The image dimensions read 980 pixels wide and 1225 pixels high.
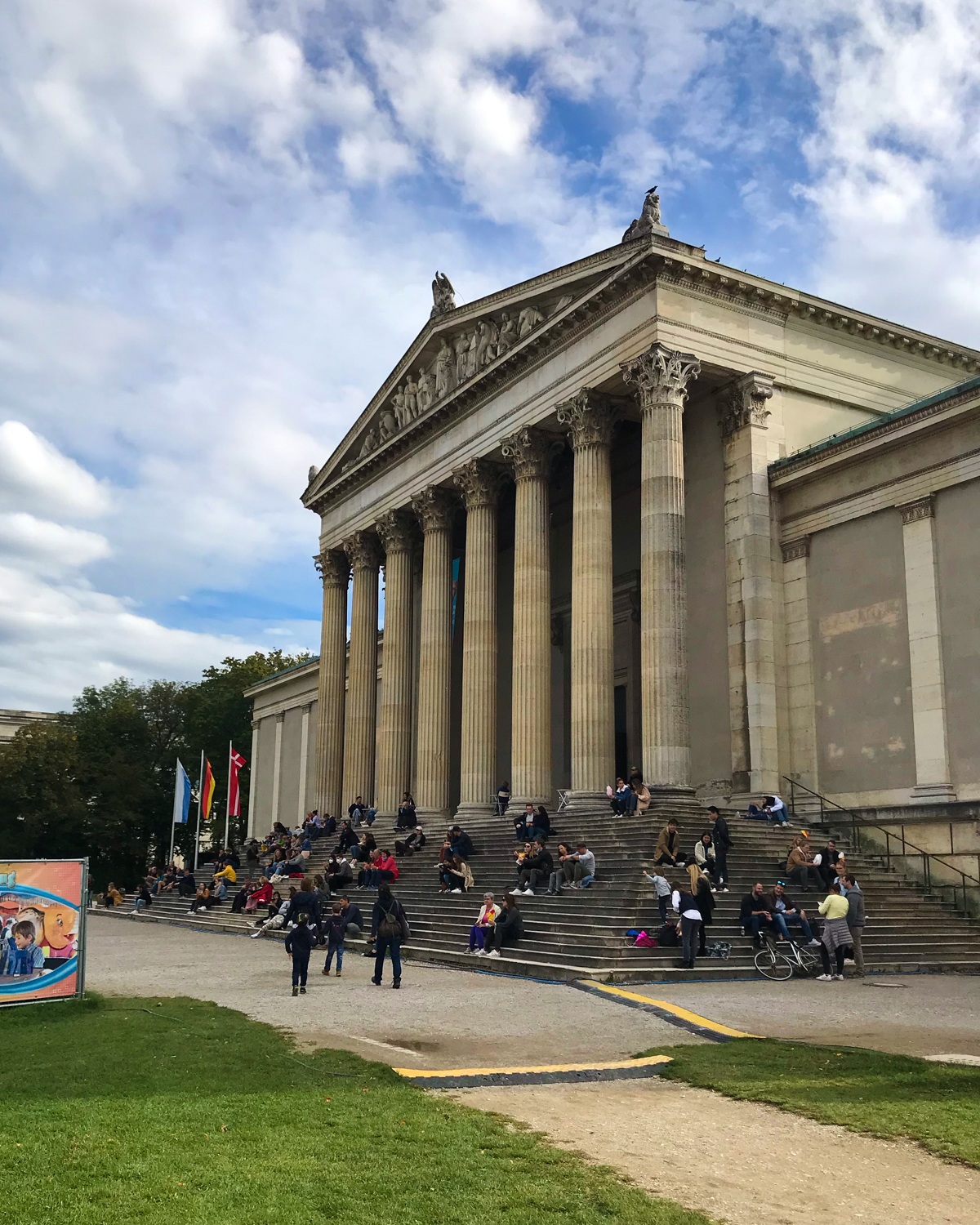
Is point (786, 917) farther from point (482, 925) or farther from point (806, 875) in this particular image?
point (482, 925)

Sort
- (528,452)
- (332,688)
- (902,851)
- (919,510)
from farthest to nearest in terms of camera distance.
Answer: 1. (332,688)
2. (528,452)
3. (919,510)
4. (902,851)

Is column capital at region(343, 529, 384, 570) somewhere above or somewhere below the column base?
above

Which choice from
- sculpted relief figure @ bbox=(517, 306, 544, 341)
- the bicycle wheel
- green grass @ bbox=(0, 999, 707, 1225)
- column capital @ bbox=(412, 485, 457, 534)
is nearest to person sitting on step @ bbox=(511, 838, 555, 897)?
the bicycle wheel

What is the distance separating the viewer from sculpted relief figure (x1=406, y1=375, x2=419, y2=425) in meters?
47.6

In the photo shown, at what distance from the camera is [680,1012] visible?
16.0 meters

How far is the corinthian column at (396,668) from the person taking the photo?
1836 inches

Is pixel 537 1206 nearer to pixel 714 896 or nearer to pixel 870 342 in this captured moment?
pixel 714 896

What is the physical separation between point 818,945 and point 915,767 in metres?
9.63

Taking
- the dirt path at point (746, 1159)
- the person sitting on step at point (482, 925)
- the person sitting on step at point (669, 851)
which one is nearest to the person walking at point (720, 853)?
the person sitting on step at point (669, 851)

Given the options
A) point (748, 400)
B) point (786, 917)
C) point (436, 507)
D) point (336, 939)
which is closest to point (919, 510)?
point (748, 400)

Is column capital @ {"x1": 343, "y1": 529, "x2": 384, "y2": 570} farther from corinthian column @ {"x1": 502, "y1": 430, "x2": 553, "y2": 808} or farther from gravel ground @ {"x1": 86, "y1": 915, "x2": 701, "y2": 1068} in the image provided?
gravel ground @ {"x1": 86, "y1": 915, "x2": 701, "y2": 1068}

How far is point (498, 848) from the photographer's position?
33844 mm

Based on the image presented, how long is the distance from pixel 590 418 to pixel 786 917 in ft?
59.8

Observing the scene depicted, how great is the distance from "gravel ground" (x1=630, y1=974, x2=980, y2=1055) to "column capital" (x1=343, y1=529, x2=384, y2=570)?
33.5 m
